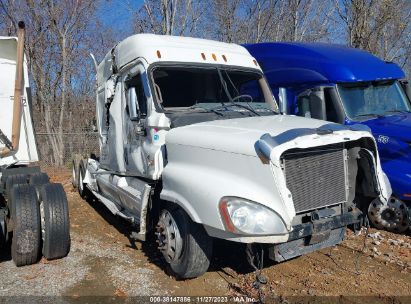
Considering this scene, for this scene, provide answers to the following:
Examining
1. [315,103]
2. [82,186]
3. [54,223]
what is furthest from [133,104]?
[82,186]

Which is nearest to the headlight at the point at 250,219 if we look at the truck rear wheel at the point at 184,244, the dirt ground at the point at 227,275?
the truck rear wheel at the point at 184,244

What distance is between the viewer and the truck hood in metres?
4.08

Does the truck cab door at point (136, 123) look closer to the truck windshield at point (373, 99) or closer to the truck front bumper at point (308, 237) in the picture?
the truck front bumper at point (308, 237)

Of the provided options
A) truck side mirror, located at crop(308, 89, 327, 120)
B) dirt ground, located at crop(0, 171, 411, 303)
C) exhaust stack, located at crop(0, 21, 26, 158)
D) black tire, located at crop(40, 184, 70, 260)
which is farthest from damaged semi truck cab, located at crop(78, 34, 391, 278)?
exhaust stack, located at crop(0, 21, 26, 158)

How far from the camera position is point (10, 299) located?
438 cm

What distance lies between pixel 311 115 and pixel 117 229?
3807mm

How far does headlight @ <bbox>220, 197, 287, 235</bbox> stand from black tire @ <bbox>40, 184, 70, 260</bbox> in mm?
2161

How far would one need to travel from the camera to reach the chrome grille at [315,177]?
414cm

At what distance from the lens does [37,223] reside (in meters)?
4.89

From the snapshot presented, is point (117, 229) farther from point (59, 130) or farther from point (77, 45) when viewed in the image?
point (77, 45)

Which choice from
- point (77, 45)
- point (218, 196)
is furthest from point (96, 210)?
point (77, 45)

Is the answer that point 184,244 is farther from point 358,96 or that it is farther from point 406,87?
point 406,87

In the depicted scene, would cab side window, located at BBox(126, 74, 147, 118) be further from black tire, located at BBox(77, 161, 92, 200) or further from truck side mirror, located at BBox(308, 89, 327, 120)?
black tire, located at BBox(77, 161, 92, 200)

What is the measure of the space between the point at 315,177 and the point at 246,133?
2.75ft
